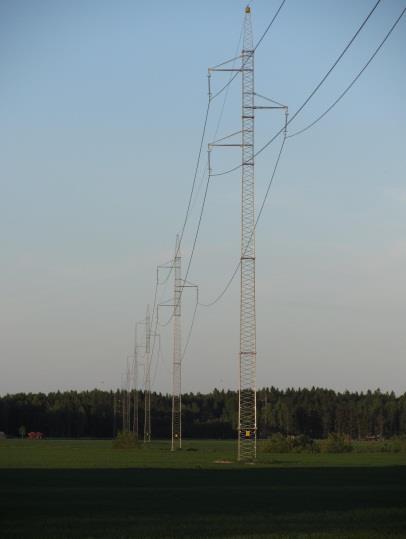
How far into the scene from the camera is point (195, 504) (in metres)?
42.2

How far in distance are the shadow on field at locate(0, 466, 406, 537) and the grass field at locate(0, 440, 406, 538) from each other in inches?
1.3

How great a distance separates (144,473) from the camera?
221 feet

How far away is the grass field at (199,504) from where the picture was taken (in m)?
32.3

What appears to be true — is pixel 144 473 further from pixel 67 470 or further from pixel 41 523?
pixel 41 523

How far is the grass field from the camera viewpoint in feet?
106

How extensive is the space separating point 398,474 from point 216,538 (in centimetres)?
4386

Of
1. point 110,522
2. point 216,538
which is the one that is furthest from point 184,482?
point 216,538

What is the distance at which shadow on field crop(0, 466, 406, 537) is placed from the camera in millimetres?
32719

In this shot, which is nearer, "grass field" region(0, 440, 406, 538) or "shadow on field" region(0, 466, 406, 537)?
"grass field" region(0, 440, 406, 538)

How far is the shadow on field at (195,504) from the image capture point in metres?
32.7

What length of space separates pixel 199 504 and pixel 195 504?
0.17 metres

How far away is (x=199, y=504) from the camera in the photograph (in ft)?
139

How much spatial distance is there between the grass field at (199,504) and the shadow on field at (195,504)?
32mm

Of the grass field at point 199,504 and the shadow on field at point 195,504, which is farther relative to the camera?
the shadow on field at point 195,504
